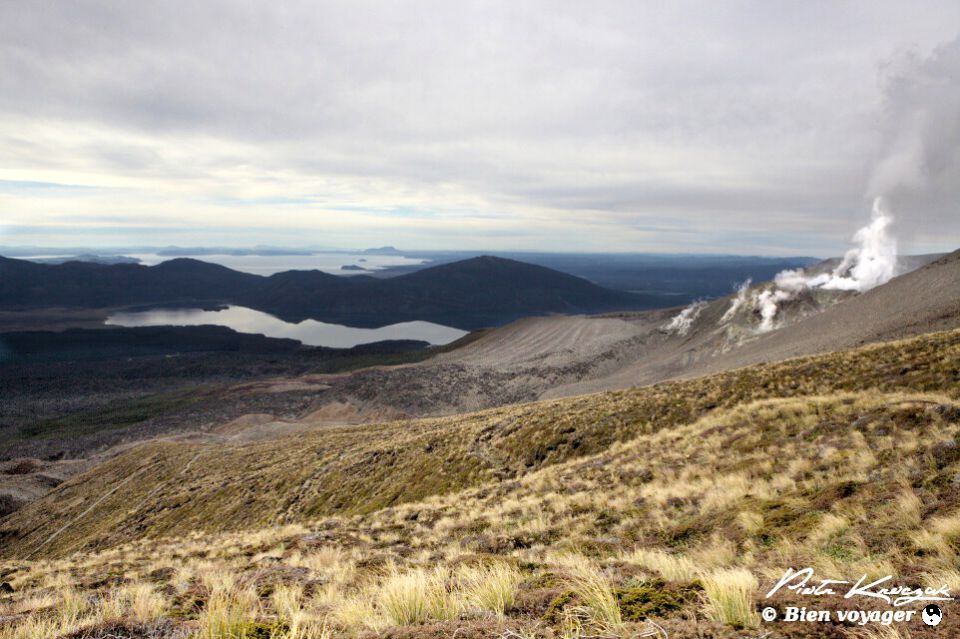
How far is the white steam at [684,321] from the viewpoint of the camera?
9062cm

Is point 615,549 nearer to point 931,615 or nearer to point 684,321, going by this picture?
point 931,615

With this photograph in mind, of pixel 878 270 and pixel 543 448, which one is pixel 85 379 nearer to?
pixel 543 448

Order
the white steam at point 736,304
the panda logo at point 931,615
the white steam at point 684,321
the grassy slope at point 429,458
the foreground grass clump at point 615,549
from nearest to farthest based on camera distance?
the panda logo at point 931,615, the foreground grass clump at point 615,549, the grassy slope at point 429,458, the white steam at point 736,304, the white steam at point 684,321

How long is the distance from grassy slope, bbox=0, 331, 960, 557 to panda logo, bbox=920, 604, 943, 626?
14463 millimetres

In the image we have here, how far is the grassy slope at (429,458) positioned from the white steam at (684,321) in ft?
229

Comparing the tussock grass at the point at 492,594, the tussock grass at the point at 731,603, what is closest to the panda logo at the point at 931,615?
the tussock grass at the point at 731,603

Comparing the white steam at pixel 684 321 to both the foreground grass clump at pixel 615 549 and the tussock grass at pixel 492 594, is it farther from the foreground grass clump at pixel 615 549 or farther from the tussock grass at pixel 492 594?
the tussock grass at pixel 492 594

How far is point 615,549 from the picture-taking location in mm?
8250

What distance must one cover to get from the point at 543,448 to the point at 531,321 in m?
106

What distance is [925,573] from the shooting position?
462 centimetres

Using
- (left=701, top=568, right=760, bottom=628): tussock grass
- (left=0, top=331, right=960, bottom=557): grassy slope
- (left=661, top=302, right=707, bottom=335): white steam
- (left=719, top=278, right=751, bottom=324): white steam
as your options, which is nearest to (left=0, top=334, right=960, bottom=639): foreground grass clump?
(left=701, top=568, right=760, bottom=628): tussock grass

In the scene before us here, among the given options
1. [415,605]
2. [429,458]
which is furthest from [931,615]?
[429,458]

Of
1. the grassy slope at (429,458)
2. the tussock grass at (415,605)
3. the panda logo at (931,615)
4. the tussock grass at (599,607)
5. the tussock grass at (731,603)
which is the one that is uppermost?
the panda logo at (931,615)

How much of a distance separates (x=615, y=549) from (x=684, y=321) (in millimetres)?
94476
